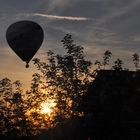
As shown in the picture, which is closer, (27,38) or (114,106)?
(114,106)

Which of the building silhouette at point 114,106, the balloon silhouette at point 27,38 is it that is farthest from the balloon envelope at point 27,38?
the building silhouette at point 114,106

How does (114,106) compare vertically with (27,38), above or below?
below

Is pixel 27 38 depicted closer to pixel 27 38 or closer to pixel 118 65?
pixel 27 38

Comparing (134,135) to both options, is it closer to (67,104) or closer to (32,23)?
(67,104)

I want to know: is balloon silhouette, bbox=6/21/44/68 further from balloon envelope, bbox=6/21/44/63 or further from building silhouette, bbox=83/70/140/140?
building silhouette, bbox=83/70/140/140

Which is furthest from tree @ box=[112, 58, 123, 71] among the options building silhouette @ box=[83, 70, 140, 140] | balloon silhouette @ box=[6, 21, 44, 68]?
balloon silhouette @ box=[6, 21, 44, 68]

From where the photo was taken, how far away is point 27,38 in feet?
110

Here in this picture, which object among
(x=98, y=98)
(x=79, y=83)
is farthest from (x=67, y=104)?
(x=98, y=98)

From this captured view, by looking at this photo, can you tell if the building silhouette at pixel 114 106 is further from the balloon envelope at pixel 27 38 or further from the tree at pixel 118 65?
the balloon envelope at pixel 27 38

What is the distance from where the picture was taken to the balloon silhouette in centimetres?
3316

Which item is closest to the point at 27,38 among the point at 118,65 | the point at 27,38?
the point at 27,38

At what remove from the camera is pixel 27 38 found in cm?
3344

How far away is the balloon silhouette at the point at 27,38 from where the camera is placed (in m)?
33.2

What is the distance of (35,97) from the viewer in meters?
37.5
